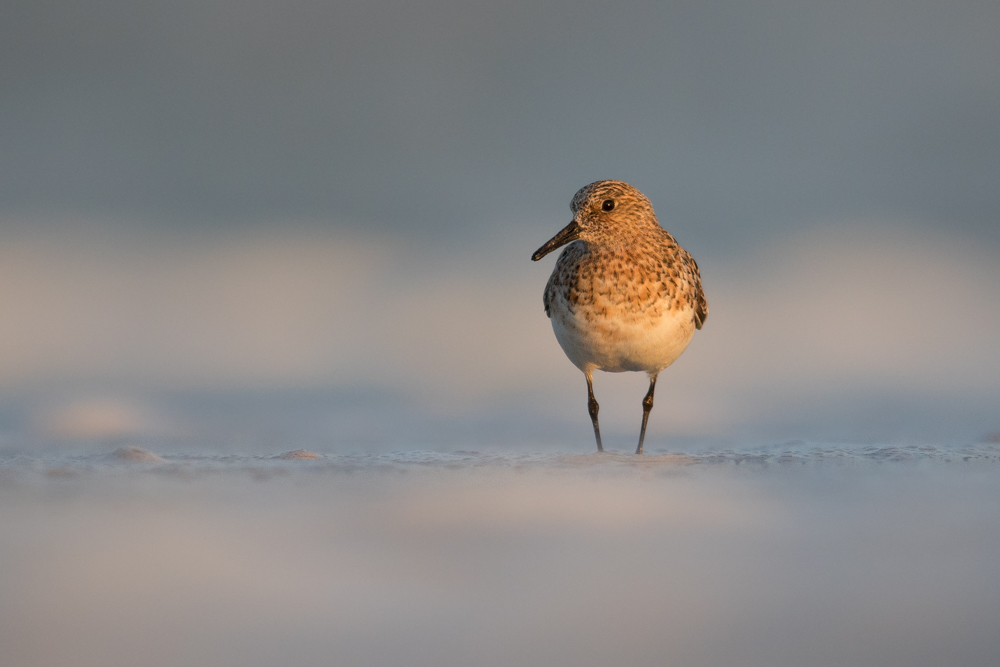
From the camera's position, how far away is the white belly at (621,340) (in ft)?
19.4

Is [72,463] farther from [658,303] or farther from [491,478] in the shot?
[658,303]

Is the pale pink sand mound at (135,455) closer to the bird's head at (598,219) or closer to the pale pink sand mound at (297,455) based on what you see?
the pale pink sand mound at (297,455)

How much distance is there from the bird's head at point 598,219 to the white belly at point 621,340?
459mm

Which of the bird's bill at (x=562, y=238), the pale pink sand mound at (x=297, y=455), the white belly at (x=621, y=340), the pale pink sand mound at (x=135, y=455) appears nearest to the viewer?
the pale pink sand mound at (x=135, y=455)

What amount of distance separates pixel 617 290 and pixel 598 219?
52cm

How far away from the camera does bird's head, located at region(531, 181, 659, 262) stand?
243 inches

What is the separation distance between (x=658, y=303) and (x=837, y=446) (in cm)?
136

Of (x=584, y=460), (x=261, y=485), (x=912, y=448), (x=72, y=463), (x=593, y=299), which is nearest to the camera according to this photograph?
(x=261, y=485)

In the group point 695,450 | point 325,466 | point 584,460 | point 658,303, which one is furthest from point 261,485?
point 658,303

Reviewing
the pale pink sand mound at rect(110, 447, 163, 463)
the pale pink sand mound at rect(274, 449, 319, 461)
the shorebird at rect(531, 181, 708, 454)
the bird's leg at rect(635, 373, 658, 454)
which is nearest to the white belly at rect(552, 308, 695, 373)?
the shorebird at rect(531, 181, 708, 454)

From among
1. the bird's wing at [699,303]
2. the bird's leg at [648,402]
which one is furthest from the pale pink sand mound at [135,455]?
the bird's wing at [699,303]

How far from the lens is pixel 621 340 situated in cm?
591

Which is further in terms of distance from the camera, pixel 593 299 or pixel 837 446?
pixel 593 299

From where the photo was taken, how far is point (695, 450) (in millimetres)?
5449
